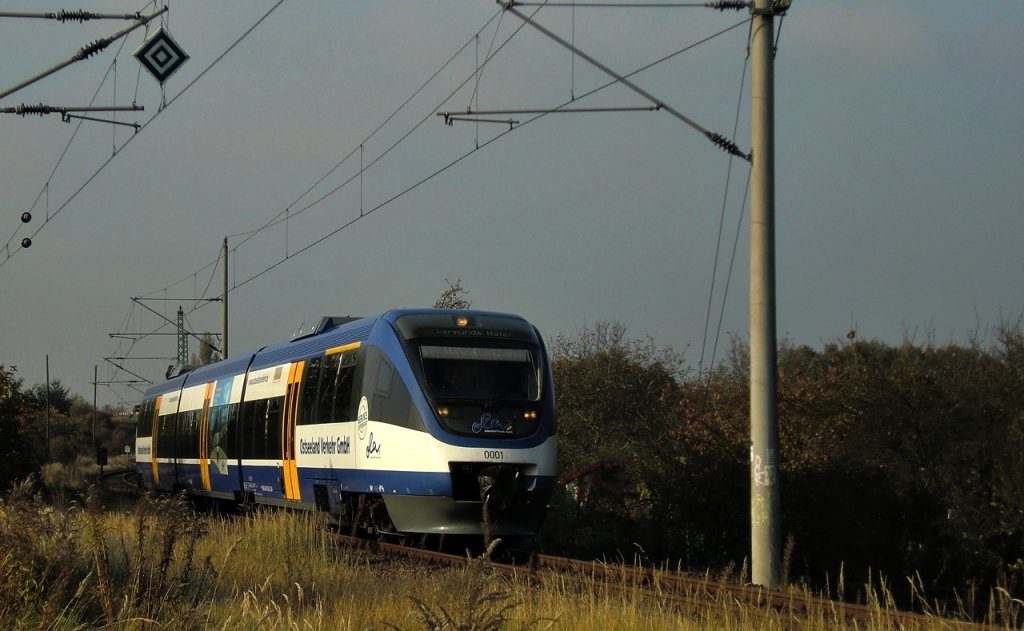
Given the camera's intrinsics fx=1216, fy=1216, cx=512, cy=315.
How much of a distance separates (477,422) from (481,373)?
863mm

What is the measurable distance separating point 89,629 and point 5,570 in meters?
Answer: 0.74

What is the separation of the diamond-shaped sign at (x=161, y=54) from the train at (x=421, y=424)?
475 centimetres

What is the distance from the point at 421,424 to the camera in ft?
52.8

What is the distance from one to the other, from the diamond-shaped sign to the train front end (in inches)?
203

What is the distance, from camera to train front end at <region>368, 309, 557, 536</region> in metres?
16.0

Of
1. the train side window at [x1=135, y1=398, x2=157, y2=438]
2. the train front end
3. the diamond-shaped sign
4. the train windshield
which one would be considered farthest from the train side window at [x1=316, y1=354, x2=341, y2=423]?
the train side window at [x1=135, y1=398, x2=157, y2=438]

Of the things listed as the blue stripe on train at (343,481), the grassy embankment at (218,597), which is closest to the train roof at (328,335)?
the blue stripe on train at (343,481)

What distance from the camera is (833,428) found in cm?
2455

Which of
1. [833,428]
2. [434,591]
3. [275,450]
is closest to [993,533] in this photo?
[833,428]

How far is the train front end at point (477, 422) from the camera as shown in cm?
1596

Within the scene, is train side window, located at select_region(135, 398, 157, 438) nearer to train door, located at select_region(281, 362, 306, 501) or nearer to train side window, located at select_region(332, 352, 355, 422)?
train door, located at select_region(281, 362, 306, 501)

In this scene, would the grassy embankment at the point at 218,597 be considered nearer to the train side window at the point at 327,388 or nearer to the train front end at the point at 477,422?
the train front end at the point at 477,422

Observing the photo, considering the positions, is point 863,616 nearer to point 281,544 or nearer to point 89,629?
point 89,629

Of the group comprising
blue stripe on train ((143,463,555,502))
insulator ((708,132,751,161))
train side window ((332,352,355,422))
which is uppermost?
insulator ((708,132,751,161))
